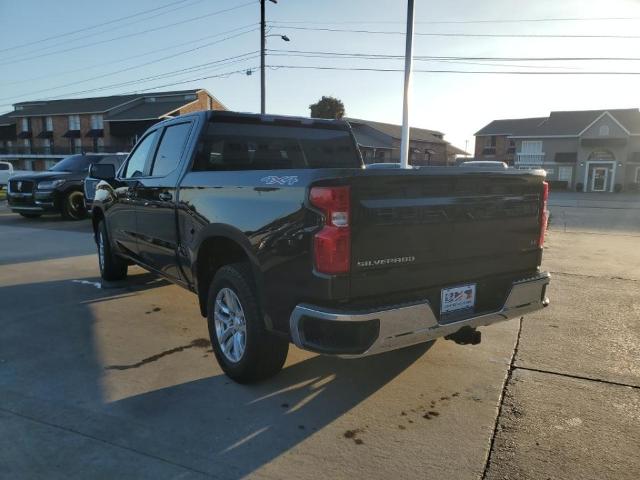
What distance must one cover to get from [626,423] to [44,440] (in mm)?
3588

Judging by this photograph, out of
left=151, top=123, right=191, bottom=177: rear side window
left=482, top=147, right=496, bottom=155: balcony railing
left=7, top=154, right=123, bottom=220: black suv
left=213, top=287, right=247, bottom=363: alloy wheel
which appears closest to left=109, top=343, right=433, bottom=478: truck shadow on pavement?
left=213, top=287, right=247, bottom=363: alloy wheel

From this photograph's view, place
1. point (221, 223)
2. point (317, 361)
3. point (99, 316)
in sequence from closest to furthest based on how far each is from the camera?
Answer: point (221, 223), point (317, 361), point (99, 316)

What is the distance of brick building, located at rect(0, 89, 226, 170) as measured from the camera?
53219mm

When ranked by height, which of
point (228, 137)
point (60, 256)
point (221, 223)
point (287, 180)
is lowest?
point (60, 256)

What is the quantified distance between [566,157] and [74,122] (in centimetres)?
5425

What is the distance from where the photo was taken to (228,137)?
467 centimetres

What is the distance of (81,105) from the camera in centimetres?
5831

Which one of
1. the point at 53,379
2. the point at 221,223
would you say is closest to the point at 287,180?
the point at 221,223

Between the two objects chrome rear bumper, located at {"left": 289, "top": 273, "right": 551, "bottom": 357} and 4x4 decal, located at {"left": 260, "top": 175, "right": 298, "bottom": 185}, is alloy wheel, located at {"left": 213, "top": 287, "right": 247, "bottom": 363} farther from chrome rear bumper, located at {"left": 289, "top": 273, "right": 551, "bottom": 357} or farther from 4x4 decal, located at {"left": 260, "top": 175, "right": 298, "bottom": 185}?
4x4 decal, located at {"left": 260, "top": 175, "right": 298, "bottom": 185}

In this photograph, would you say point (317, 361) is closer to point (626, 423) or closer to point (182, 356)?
point (182, 356)

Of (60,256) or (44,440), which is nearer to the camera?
(44,440)

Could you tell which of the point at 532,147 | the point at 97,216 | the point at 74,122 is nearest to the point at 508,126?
the point at 532,147

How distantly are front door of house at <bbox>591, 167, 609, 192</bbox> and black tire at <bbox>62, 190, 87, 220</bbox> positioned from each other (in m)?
49.7

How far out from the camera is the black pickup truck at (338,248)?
282 cm
